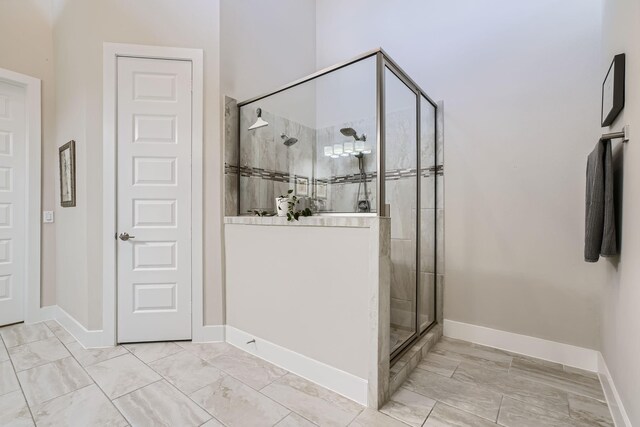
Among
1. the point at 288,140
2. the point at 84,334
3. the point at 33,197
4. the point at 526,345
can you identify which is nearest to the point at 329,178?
the point at 288,140

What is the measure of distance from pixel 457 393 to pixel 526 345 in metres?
0.90

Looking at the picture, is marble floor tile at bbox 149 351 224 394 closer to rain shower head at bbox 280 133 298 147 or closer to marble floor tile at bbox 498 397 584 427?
marble floor tile at bbox 498 397 584 427

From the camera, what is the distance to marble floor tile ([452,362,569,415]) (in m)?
1.67

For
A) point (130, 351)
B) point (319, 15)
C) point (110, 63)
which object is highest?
point (319, 15)

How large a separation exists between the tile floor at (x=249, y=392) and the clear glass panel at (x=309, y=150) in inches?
50.2

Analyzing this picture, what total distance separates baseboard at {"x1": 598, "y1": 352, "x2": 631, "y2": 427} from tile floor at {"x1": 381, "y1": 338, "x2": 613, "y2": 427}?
1.7 inches

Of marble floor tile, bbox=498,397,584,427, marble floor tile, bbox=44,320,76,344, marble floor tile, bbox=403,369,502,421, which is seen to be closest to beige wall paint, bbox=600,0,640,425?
marble floor tile, bbox=498,397,584,427

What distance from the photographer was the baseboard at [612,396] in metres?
1.38

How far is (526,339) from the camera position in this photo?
225cm

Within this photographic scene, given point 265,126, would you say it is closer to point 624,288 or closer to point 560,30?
point 560,30

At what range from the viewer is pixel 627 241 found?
4.57ft

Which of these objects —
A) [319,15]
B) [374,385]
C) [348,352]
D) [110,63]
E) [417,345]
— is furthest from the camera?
[319,15]

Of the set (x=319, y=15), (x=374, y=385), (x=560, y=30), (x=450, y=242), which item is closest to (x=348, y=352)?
(x=374, y=385)

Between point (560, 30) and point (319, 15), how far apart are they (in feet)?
8.40
